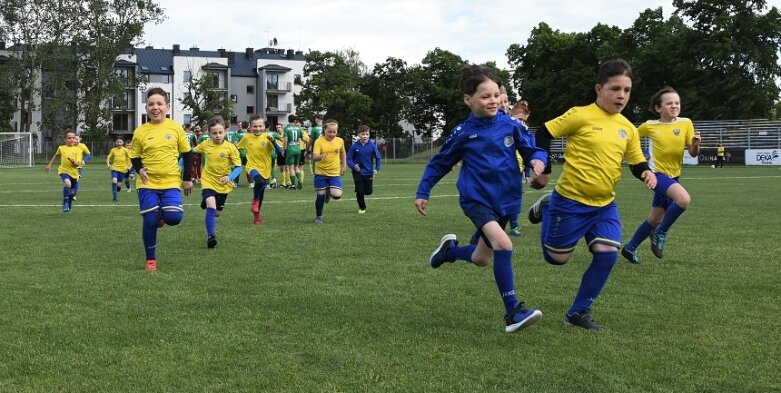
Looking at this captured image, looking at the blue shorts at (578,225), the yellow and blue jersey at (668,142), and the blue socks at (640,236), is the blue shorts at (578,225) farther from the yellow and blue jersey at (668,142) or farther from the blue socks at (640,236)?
the yellow and blue jersey at (668,142)

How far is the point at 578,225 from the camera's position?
19.9ft

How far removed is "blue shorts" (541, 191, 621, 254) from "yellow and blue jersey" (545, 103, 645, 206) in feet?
0.21

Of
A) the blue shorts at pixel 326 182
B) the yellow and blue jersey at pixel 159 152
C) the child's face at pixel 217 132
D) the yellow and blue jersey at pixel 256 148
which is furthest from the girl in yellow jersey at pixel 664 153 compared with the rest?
the yellow and blue jersey at pixel 256 148

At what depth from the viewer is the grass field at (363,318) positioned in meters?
4.67

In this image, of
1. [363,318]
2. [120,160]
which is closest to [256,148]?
[120,160]

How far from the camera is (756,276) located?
8.06m

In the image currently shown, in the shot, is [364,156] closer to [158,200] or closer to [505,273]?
[158,200]

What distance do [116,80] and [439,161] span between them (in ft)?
227

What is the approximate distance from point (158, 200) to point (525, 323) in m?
5.14

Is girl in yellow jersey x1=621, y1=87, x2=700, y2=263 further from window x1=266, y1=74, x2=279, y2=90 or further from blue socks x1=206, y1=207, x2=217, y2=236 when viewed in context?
window x1=266, y1=74, x2=279, y2=90

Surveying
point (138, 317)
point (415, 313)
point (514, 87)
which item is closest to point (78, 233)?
point (138, 317)

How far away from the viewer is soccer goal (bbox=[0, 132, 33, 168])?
173 ft

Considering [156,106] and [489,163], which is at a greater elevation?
[156,106]

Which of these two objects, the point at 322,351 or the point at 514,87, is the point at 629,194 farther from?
the point at 514,87
